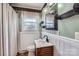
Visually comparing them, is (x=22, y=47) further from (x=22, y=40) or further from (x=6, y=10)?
(x=6, y=10)

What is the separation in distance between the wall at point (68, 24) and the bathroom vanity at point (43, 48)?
28cm

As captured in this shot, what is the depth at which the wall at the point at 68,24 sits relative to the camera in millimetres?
1221

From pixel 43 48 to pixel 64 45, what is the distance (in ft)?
1.18

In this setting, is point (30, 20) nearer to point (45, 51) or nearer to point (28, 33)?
point (28, 33)

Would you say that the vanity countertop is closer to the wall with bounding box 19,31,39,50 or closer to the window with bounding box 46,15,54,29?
the wall with bounding box 19,31,39,50

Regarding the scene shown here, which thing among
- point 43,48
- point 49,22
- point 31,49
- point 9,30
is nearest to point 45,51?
point 43,48

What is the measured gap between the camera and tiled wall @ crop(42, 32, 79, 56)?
3.88ft

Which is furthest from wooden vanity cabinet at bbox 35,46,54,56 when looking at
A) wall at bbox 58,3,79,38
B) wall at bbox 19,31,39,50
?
wall at bbox 58,3,79,38

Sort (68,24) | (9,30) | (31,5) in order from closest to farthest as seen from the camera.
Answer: (68,24) → (31,5) → (9,30)

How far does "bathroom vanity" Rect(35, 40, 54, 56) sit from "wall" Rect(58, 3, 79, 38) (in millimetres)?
284

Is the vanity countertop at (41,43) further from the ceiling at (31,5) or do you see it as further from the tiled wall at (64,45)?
the ceiling at (31,5)

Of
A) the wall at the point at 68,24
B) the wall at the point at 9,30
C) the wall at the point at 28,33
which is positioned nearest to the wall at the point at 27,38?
the wall at the point at 28,33

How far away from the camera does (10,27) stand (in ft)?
5.18

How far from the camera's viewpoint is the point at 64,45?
1333 millimetres
